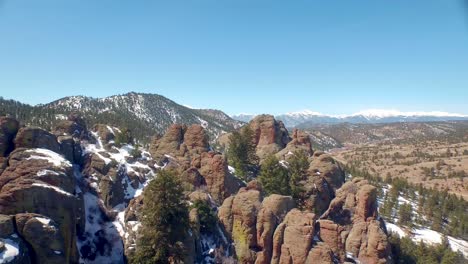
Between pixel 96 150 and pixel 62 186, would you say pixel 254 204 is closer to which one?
pixel 62 186

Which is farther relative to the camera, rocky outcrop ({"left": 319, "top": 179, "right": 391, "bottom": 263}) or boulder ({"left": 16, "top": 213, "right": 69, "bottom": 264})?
rocky outcrop ({"left": 319, "top": 179, "right": 391, "bottom": 263})

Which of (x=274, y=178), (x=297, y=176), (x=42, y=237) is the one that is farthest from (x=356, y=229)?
(x=42, y=237)

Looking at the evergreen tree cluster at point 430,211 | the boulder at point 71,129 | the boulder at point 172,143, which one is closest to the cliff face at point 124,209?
the boulder at point 71,129

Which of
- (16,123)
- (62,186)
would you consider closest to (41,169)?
(62,186)

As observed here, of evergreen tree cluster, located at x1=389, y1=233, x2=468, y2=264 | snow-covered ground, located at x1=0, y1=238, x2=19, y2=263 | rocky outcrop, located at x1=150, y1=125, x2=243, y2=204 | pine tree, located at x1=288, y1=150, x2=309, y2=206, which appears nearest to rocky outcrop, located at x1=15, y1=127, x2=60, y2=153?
rocky outcrop, located at x1=150, y1=125, x2=243, y2=204

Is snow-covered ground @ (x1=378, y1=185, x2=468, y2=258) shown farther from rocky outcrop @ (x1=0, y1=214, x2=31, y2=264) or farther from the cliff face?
rocky outcrop @ (x1=0, y1=214, x2=31, y2=264)

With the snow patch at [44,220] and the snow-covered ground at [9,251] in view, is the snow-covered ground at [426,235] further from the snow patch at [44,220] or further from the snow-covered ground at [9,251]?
the snow-covered ground at [9,251]
